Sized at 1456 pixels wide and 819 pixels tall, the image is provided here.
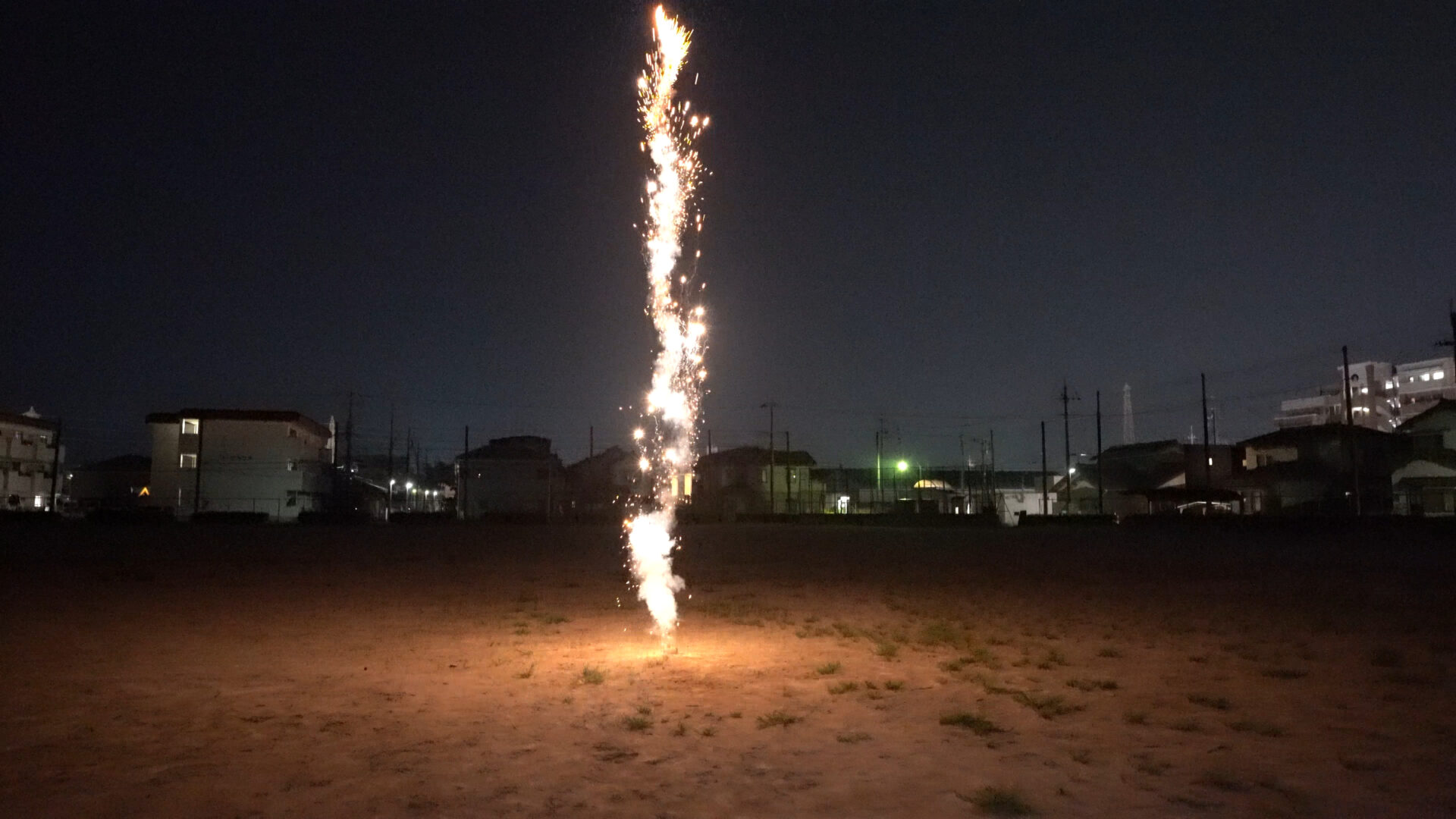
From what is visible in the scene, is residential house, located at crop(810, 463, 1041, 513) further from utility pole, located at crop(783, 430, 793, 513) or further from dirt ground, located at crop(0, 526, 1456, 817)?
dirt ground, located at crop(0, 526, 1456, 817)

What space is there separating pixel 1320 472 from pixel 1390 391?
145 ft

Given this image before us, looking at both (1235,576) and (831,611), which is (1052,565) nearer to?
(1235,576)

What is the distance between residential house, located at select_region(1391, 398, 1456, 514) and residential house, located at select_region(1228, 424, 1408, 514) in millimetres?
1062

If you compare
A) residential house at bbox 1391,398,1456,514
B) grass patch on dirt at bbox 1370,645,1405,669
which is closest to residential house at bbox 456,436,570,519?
residential house at bbox 1391,398,1456,514

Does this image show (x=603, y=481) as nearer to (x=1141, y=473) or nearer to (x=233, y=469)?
(x=233, y=469)

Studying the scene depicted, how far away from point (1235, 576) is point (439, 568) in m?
16.6

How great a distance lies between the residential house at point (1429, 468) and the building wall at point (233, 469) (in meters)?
61.4

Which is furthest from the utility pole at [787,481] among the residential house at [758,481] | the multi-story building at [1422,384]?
the multi-story building at [1422,384]

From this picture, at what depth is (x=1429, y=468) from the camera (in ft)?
184

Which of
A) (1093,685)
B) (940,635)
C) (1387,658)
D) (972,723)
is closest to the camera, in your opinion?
(972,723)

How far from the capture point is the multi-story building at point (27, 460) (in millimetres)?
65188

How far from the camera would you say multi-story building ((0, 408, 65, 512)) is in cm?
6519

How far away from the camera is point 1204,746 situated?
7047mm

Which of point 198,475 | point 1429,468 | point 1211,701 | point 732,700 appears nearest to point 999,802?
point 732,700
